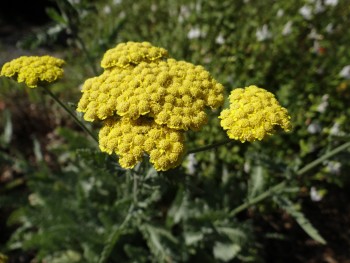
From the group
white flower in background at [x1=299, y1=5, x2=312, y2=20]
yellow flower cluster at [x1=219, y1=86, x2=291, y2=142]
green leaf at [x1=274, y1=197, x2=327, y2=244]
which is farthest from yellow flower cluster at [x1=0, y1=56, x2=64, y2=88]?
white flower in background at [x1=299, y1=5, x2=312, y2=20]

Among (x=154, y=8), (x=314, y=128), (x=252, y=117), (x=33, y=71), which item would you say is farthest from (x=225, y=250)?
(x=154, y=8)

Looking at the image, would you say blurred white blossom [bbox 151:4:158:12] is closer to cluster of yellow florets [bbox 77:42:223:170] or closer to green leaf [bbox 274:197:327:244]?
cluster of yellow florets [bbox 77:42:223:170]

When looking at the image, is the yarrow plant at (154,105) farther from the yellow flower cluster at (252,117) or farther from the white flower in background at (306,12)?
the white flower in background at (306,12)

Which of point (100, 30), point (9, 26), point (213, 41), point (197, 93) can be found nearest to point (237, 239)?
point (197, 93)

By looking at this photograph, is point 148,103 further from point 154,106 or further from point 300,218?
point 300,218

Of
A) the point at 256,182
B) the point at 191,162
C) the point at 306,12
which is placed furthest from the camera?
the point at 306,12

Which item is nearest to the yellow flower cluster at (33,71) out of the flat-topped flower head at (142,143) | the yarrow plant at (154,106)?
the yarrow plant at (154,106)
